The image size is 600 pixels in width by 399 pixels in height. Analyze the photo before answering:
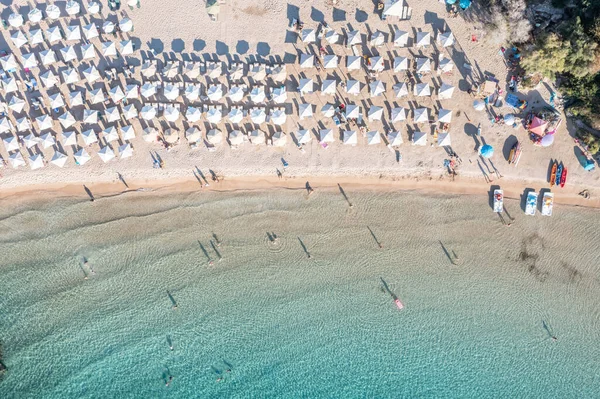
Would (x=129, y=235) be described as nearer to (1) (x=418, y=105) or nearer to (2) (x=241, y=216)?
(2) (x=241, y=216)

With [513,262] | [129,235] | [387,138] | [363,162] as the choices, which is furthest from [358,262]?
[129,235]

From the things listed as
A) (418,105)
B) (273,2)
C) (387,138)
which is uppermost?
(273,2)

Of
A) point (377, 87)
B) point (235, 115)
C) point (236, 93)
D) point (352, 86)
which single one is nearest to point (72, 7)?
point (236, 93)

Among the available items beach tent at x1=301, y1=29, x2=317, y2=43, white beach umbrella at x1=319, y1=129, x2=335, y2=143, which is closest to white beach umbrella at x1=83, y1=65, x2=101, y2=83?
beach tent at x1=301, y1=29, x2=317, y2=43

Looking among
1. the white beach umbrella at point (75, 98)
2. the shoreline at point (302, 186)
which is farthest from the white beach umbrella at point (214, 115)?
the white beach umbrella at point (75, 98)

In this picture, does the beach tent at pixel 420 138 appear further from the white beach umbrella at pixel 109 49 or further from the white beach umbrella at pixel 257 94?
the white beach umbrella at pixel 109 49

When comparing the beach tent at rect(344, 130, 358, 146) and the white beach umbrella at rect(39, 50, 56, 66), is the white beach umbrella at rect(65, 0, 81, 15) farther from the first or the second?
the beach tent at rect(344, 130, 358, 146)

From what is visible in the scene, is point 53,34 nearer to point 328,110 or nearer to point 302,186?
point 328,110
